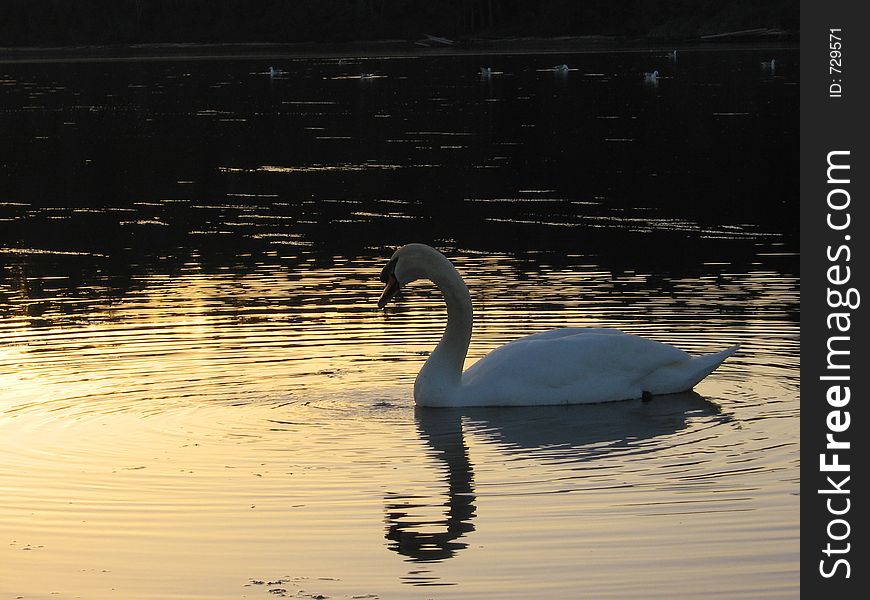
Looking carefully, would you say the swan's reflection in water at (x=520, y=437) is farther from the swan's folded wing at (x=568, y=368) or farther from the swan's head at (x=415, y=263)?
the swan's head at (x=415, y=263)

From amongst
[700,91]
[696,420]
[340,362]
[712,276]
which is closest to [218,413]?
[340,362]

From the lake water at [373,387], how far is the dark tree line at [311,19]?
193 feet

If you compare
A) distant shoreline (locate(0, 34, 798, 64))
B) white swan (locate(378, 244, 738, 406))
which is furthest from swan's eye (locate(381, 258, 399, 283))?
distant shoreline (locate(0, 34, 798, 64))

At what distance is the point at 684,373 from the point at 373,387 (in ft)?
7.02

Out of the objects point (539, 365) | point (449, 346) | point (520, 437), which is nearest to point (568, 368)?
point (539, 365)

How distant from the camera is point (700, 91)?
49500mm

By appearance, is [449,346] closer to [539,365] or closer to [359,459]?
[539,365]

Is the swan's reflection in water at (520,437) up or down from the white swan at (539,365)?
down

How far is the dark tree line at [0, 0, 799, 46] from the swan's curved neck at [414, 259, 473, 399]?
76.3 m

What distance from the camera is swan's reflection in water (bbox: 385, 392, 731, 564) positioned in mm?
8547

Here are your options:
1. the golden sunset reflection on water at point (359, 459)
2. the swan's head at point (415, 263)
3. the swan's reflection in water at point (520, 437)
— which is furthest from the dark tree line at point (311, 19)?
the swan's reflection in water at point (520, 437)

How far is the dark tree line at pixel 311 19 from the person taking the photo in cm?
8975

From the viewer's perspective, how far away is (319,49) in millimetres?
90750

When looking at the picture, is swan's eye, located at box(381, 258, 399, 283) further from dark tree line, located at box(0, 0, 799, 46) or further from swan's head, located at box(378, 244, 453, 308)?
dark tree line, located at box(0, 0, 799, 46)
